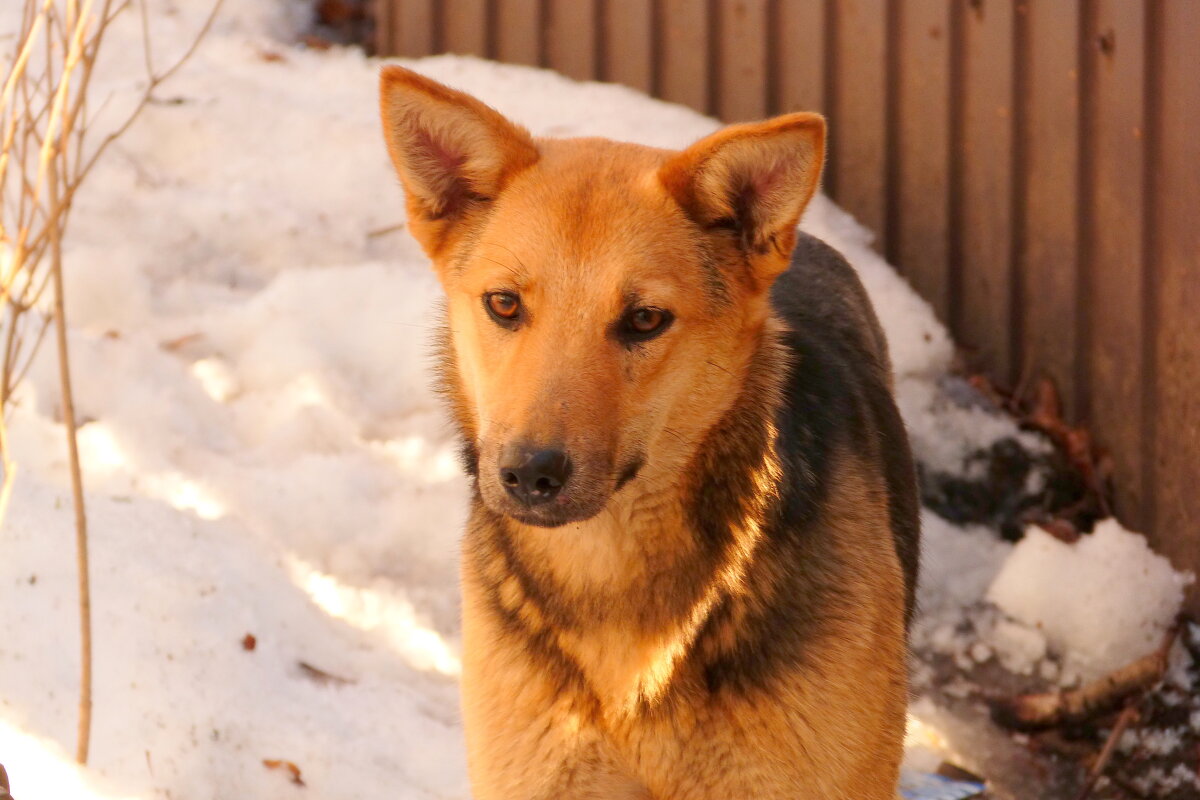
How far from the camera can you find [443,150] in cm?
293

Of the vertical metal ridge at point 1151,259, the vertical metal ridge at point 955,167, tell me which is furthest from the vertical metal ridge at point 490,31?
the vertical metal ridge at point 1151,259

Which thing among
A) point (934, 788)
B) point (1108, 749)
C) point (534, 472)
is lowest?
point (1108, 749)

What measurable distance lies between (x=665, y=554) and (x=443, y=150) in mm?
1002

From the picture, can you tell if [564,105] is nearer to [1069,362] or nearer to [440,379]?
[1069,362]

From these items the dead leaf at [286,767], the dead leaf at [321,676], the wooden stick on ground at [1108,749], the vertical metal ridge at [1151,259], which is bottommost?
the wooden stick on ground at [1108,749]

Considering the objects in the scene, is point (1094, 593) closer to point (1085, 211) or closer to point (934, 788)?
point (934, 788)

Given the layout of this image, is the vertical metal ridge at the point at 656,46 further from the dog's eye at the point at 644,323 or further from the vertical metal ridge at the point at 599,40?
the dog's eye at the point at 644,323

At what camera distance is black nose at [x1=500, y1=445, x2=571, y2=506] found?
96.7 inches

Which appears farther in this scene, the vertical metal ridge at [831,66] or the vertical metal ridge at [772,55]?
the vertical metal ridge at [772,55]

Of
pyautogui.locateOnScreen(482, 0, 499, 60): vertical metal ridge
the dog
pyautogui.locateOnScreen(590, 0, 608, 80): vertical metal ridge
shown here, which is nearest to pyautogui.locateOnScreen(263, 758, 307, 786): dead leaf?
the dog

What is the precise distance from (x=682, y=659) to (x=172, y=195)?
363 centimetres

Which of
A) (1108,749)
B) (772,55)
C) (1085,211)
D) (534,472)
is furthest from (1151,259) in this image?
(534,472)

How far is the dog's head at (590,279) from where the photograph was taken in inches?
100

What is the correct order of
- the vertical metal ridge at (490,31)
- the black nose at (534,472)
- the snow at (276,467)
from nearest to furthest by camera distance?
the black nose at (534,472) → the snow at (276,467) → the vertical metal ridge at (490,31)
